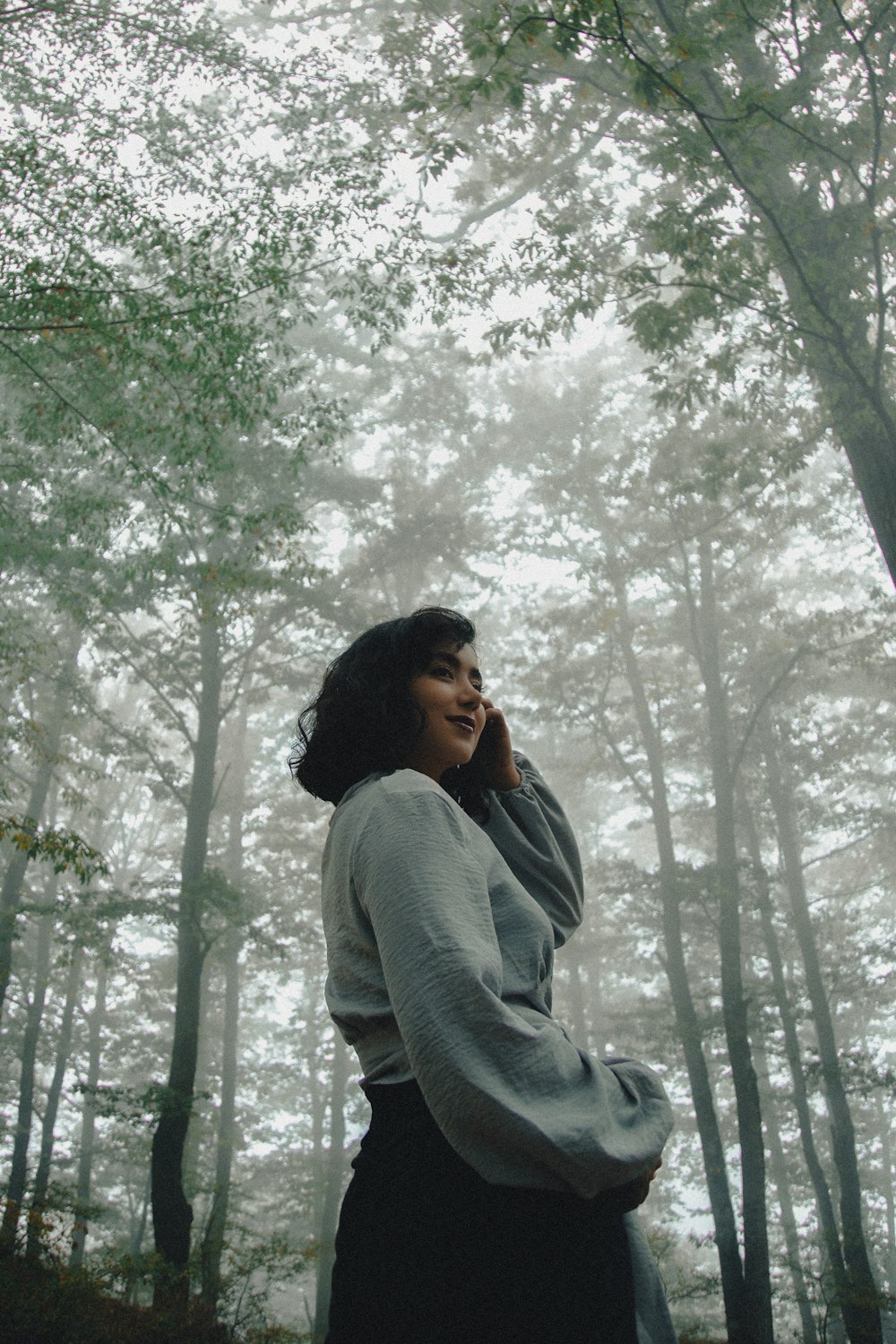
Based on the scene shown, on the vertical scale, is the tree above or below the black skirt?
above

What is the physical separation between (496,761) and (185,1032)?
10.5 meters

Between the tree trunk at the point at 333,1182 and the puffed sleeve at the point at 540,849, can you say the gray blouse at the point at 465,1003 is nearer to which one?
the puffed sleeve at the point at 540,849

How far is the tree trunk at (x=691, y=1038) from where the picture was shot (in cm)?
1078

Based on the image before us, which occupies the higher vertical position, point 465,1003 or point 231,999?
point 231,999

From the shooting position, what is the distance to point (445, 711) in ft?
4.96

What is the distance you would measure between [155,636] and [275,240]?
7.31 m

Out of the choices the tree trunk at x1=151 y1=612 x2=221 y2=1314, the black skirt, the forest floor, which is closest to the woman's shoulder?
the black skirt

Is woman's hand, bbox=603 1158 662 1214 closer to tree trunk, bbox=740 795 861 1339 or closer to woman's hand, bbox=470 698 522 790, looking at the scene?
woman's hand, bbox=470 698 522 790

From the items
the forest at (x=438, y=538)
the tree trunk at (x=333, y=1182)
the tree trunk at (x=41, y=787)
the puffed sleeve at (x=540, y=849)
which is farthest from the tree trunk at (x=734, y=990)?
the puffed sleeve at (x=540, y=849)

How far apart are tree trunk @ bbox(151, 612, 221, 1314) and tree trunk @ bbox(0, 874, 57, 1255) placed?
54.1 inches

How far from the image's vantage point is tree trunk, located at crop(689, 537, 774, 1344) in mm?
10906

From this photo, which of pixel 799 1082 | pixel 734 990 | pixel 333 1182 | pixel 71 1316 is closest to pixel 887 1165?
pixel 799 1082

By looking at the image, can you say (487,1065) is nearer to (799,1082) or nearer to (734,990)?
(734,990)

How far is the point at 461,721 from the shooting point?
4.96 feet
